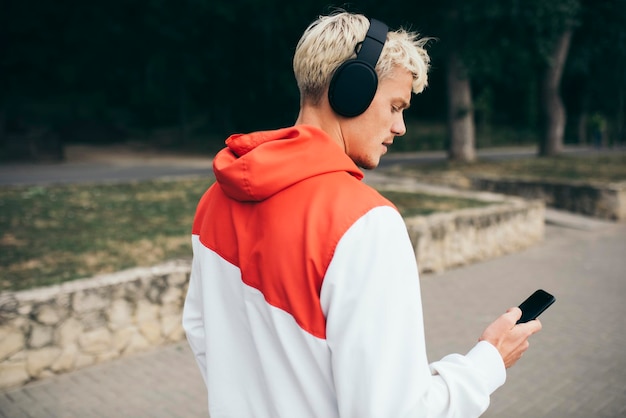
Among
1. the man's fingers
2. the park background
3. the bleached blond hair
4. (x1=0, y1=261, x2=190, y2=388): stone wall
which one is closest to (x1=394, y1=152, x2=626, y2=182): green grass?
the park background

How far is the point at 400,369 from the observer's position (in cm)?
129

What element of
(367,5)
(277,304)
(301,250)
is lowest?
(277,304)

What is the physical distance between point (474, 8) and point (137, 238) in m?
14.1

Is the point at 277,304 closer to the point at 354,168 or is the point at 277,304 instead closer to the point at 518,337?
the point at 354,168

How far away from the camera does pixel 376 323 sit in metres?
1.27

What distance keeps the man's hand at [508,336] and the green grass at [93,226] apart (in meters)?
4.75

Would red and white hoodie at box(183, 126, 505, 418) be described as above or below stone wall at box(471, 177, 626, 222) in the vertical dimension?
above

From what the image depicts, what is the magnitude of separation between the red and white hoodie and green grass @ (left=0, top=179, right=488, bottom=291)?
4402 millimetres

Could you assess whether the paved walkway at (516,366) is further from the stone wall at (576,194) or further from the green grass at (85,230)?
the stone wall at (576,194)

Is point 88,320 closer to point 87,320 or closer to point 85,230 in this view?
point 87,320

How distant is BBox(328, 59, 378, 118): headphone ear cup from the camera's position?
4.79 feet

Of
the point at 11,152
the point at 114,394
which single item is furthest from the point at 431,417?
the point at 11,152

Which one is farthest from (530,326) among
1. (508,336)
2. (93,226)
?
(93,226)

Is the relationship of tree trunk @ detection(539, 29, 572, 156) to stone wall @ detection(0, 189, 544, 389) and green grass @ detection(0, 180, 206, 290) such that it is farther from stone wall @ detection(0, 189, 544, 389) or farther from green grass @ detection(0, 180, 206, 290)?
stone wall @ detection(0, 189, 544, 389)
